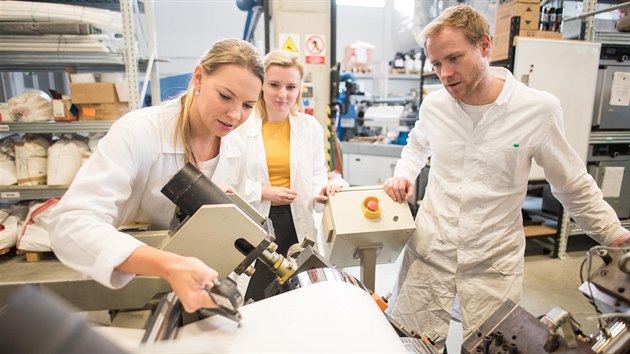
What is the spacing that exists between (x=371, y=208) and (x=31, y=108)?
7.15 ft

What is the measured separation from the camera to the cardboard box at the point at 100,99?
7.13 ft

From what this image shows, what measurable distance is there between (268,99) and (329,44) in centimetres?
116

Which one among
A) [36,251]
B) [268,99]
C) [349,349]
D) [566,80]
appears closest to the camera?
[349,349]

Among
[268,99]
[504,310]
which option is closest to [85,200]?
[504,310]

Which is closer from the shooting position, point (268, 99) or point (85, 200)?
point (85, 200)

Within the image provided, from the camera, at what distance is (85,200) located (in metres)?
Result: 0.73

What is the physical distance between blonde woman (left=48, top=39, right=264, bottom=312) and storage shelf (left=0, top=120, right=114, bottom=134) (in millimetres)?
1460

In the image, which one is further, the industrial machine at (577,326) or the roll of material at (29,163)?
the roll of material at (29,163)

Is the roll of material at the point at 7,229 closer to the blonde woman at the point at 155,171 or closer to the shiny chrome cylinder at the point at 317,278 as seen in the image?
the blonde woman at the point at 155,171

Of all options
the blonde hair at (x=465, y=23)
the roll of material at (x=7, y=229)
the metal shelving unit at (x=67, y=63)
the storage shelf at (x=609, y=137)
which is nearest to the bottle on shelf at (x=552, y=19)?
the storage shelf at (x=609, y=137)

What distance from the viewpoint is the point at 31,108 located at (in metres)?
2.19

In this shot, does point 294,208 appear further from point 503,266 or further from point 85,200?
point 85,200

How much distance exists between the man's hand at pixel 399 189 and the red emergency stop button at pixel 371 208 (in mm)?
72

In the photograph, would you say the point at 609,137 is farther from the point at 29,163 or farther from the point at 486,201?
the point at 29,163
